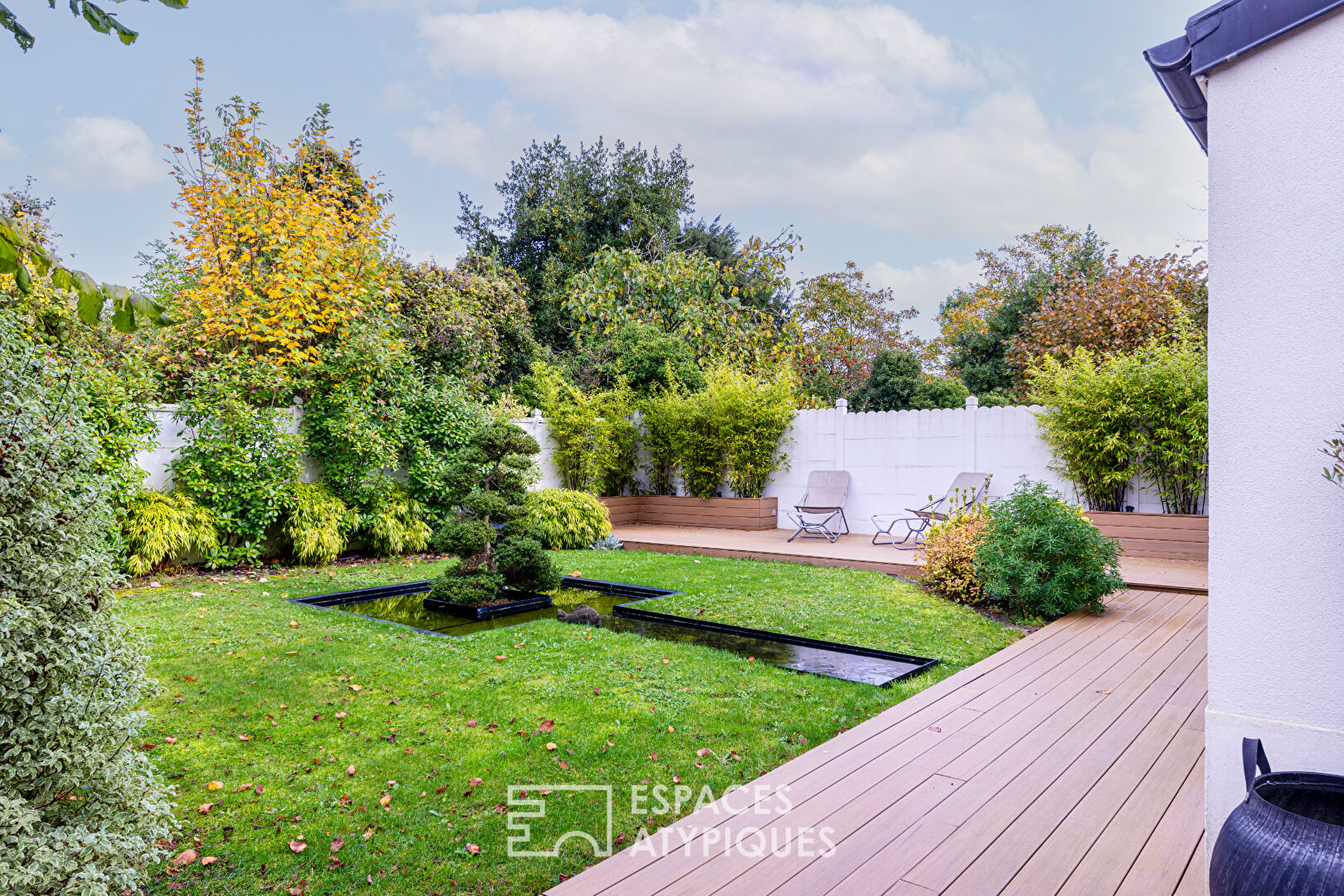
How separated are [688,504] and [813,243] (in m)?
13.1

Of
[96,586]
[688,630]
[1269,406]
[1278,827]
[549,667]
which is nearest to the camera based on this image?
[1278,827]

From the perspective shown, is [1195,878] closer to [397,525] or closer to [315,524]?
[315,524]

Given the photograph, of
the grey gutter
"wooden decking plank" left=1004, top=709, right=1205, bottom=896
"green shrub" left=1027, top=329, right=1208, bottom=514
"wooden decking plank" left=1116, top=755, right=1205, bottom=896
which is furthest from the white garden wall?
the grey gutter

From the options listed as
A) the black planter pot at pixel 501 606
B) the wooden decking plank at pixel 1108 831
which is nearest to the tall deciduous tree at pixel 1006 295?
the black planter pot at pixel 501 606

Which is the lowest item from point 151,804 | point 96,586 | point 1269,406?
point 151,804

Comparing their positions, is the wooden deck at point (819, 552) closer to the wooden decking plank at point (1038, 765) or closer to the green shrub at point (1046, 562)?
the green shrub at point (1046, 562)

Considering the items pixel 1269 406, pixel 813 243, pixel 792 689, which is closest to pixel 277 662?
pixel 792 689

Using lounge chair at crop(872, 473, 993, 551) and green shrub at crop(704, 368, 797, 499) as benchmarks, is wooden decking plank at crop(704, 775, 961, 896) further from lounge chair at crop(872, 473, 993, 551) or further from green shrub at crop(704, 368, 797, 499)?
green shrub at crop(704, 368, 797, 499)

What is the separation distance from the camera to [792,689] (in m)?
3.76

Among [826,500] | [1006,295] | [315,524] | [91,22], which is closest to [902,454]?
[826,500]

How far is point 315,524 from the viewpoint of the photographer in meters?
7.68

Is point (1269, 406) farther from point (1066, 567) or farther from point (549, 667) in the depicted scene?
point (1066, 567)

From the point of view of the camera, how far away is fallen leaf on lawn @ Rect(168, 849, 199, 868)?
7.04 ft

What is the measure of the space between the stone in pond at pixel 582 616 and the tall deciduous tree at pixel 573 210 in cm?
1314
